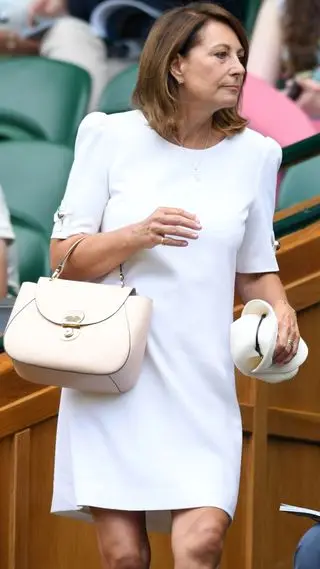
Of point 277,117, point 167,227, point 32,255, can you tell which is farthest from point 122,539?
point 277,117

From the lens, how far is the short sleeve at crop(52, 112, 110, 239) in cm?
280

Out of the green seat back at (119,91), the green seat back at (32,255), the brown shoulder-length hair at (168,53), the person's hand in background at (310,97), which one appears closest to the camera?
the brown shoulder-length hair at (168,53)

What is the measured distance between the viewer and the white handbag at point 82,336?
8.75ft

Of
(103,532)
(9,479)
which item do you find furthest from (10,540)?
(103,532)

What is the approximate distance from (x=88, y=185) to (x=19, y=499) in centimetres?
105

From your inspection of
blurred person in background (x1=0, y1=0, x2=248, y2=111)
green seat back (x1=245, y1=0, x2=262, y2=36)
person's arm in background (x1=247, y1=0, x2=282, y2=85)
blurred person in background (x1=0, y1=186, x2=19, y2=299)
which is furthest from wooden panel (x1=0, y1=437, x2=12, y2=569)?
green seat back (x1=245, y1=0, x2=262, y2=36)

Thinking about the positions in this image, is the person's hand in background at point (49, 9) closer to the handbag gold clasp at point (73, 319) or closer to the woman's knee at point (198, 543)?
the handbag gold clasp at point (73, 319)

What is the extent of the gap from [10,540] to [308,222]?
1.20 m

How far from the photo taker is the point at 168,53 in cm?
283

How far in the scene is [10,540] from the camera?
11.6 feet

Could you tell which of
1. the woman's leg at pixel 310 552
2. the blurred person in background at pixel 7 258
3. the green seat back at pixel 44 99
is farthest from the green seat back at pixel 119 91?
the woman's leg at pixel 310 552

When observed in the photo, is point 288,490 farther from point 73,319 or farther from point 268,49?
point 268,49

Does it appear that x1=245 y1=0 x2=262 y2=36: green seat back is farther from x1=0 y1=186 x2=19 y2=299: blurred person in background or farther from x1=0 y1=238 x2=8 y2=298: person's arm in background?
x1=0 y1=238 x2=8 y2=298: person's arm in background

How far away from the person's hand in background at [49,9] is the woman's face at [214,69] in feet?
9.88
